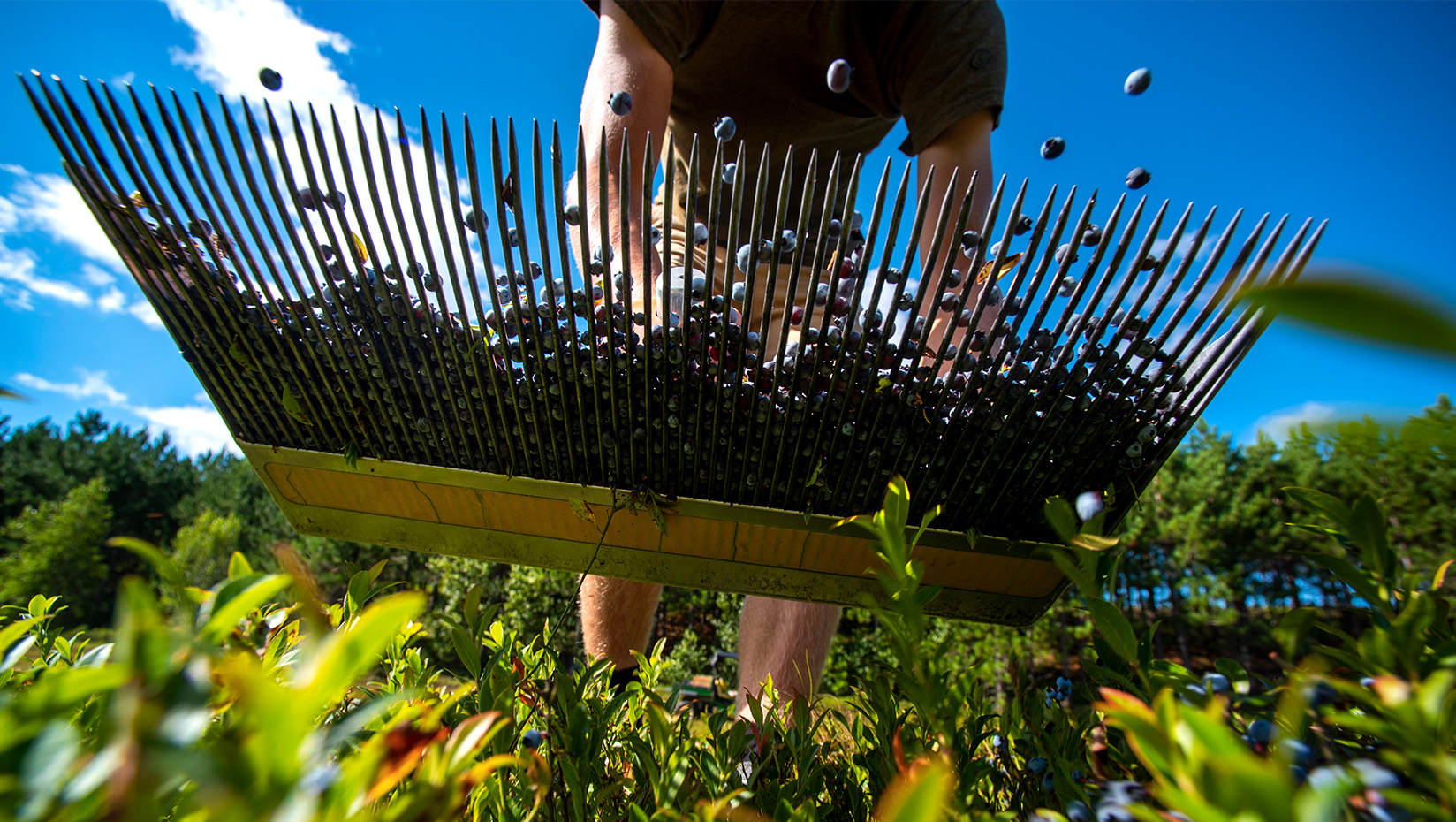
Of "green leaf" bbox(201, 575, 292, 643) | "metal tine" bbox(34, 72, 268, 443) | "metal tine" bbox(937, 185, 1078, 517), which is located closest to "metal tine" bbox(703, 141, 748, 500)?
"metal tine" bbox(937, 185, 1078, 517)

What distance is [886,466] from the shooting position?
99cm

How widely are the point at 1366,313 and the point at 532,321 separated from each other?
86 centimetres

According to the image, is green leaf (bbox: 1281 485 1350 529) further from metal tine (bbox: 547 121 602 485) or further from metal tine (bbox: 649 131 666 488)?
metal tine (bbox: 547 121 602 485)

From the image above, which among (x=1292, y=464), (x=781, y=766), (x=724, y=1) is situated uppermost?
(x=724, y=1)

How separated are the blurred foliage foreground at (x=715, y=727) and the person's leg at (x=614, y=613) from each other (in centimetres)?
67

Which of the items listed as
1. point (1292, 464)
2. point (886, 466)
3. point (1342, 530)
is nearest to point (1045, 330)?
point (886, 466)

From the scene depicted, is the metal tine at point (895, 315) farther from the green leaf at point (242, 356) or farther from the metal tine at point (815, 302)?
the green leaf at point (242, 356)

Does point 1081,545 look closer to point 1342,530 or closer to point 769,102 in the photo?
point 1342,530

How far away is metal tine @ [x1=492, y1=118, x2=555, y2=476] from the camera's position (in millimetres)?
809

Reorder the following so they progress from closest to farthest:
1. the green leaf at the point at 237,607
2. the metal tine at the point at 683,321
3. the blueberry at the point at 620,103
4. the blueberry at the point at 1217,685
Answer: the green leaf at the point at 237,607 < the blueberry at the point at 1217,685 < the metal tine at the point at 683,321 < the blueberry at the point at 620,103

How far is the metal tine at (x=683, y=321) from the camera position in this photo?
2.47 feet

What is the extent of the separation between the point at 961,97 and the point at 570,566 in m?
1.26

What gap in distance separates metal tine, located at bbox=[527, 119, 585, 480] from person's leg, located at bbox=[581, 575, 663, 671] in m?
0.56

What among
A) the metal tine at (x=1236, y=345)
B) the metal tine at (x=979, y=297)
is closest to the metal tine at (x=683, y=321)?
the metal tine at (x=979, y=297)
